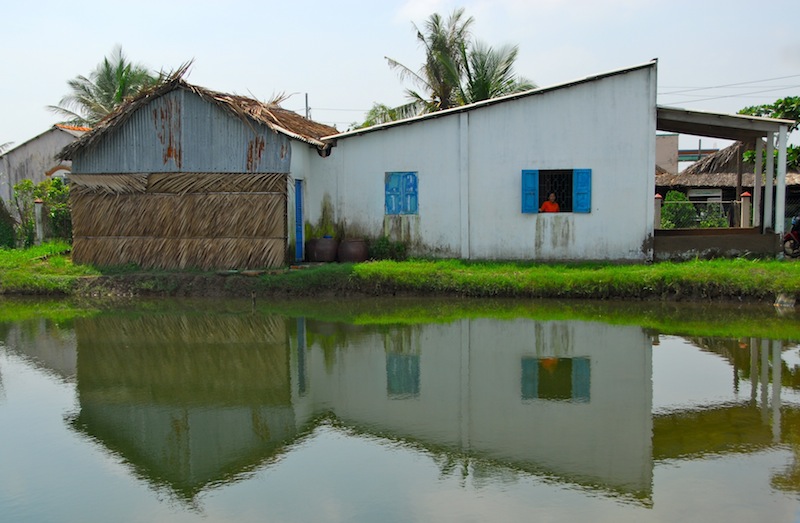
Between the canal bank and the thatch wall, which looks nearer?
the canal bank

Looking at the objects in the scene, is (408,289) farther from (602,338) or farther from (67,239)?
(67,239)

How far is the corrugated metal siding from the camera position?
15.2m

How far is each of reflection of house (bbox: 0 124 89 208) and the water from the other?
16642 millimetres

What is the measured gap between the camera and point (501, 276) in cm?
1384

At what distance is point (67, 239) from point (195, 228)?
4.69 meters

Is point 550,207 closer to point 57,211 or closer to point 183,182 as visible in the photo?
point 183,182

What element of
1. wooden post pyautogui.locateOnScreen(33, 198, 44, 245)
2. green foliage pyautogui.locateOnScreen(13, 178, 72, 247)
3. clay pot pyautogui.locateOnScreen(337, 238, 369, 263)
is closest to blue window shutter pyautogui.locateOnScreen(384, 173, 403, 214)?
clay pot pyautogui.locateOnScreen(337, 238, 369, 263)

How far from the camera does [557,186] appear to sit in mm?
16031

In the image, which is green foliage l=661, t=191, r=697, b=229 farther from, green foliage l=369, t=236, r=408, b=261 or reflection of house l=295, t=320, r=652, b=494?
reflection of house l=295, t=320, r=652, b=494

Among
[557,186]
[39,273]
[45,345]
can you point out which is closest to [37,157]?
[39,273]

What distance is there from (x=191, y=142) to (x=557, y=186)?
7.70 m

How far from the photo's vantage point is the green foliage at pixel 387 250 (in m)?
16.1

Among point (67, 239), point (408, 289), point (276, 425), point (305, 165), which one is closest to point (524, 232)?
point (408, 289)

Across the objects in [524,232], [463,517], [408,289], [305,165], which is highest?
[305,165]
